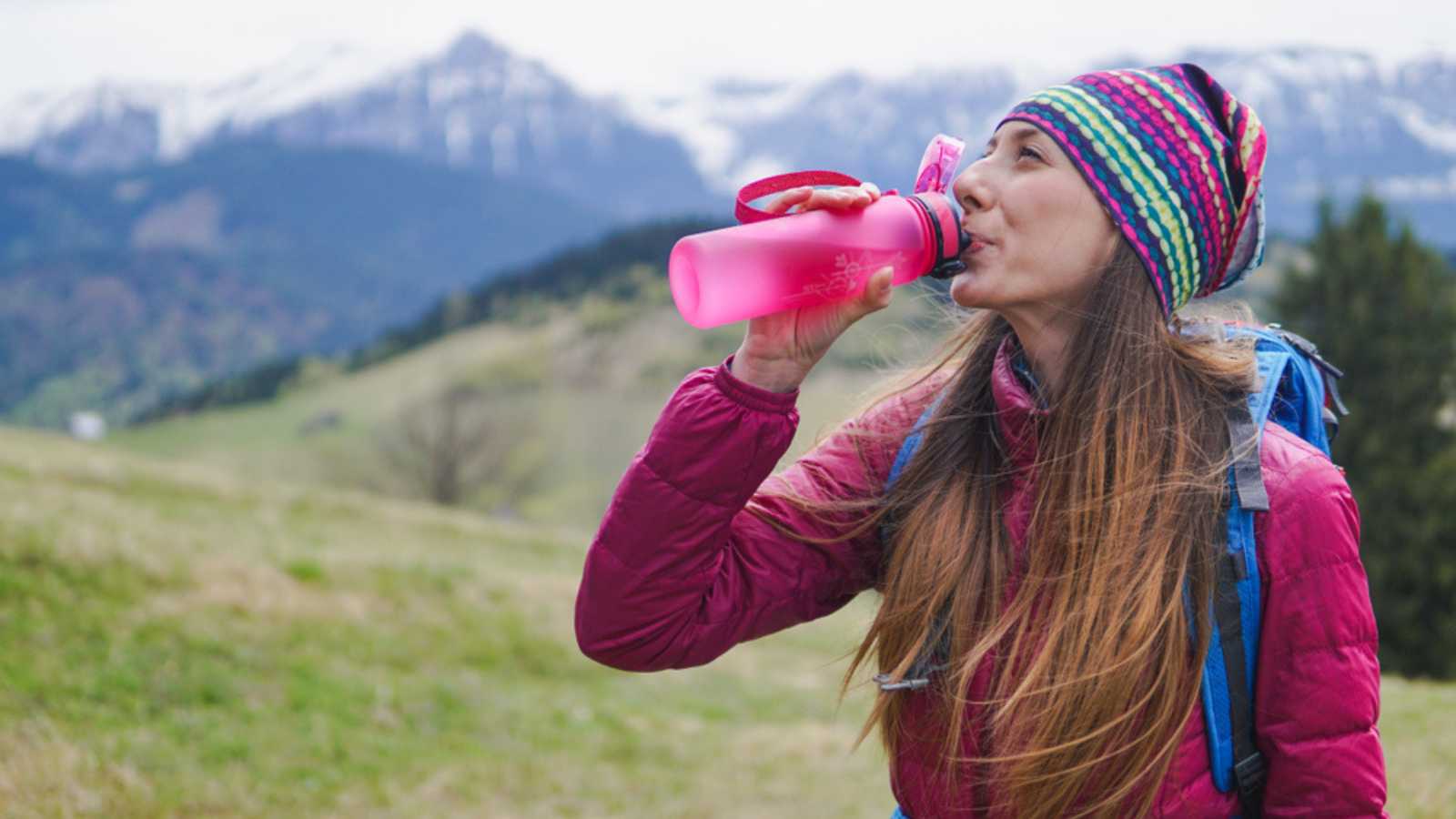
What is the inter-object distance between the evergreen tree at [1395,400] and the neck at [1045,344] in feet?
71.2

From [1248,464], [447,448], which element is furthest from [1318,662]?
[447,448]

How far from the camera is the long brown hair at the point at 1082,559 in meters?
2.28

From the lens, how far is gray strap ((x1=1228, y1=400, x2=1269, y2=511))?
2191mm

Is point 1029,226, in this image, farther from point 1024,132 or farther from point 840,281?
point 840,281

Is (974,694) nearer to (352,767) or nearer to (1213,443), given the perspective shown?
(1213,443)

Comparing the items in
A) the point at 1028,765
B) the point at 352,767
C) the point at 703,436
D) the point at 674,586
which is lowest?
the point at 352,767

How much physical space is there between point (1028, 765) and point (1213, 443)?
77 centimetres

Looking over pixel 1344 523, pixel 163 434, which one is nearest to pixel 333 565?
pixel 1344 523

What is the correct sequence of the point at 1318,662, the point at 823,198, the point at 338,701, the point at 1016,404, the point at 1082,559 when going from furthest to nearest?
the point at 338,701 → the point at 1016,404 → the point at 1082,559 → the point at 823,198 → the point at 1318,662

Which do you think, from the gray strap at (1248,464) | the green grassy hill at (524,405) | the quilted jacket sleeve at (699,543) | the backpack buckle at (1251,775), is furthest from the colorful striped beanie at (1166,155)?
the green grassy hill at (524,405)

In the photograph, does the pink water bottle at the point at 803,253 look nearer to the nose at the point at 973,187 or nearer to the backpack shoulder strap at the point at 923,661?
the nose at the point at 973,187

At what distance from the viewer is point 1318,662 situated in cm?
213

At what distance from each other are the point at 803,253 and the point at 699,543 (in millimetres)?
628

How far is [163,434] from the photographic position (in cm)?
11469
